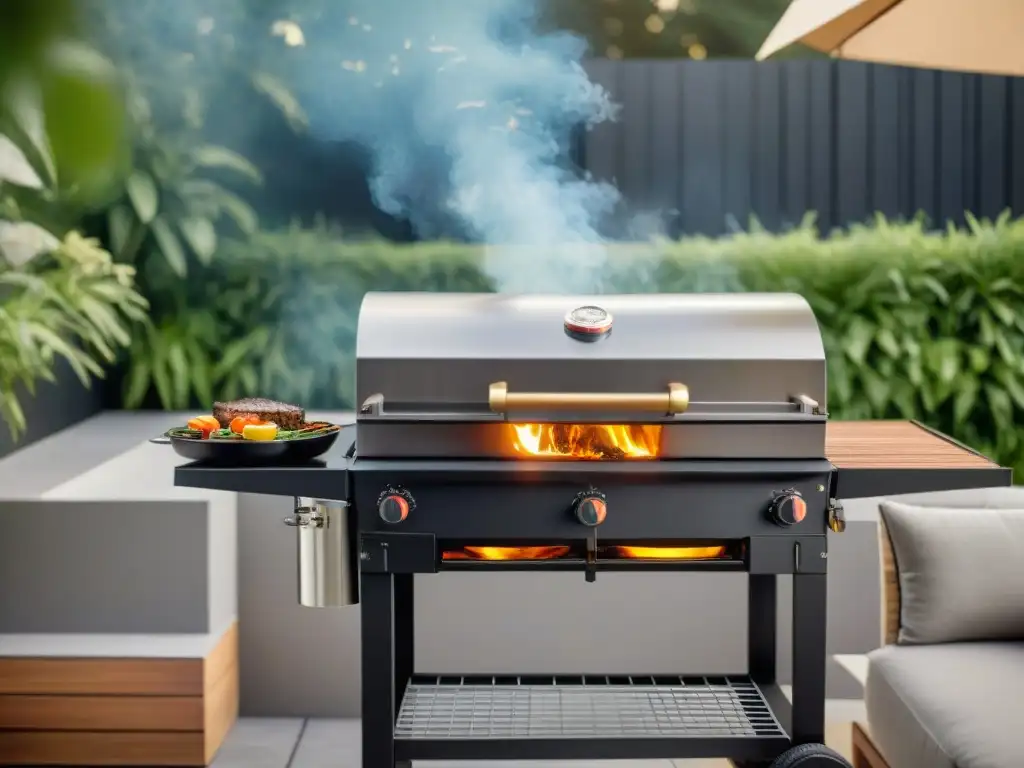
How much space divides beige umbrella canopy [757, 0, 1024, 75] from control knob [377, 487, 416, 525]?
1107mm

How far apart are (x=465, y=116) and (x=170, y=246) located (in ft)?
4.48

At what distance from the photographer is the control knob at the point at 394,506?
2459 millimetres

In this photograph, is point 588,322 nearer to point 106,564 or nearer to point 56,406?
point 106,564

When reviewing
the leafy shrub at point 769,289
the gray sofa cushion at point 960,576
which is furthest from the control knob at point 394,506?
the leafy shrub at point 769,289

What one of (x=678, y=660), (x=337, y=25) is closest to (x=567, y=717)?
(x=678, y=660)

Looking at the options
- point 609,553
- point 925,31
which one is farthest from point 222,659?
point 925,31

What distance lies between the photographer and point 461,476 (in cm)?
247

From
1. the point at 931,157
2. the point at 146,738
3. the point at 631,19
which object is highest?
the point at 631,19

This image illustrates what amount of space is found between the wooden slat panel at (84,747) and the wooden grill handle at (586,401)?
1496 mm

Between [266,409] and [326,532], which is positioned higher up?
[266,409]

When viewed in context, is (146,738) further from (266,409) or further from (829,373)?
(829,373)

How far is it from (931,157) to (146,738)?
4.01 metres

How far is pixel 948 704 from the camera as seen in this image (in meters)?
2.63

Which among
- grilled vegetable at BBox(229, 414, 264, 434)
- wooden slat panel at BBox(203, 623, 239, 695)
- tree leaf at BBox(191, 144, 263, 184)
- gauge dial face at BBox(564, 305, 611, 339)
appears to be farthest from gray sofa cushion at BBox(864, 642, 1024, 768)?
tree leaf at BBox(191, 144, 263, 184)
